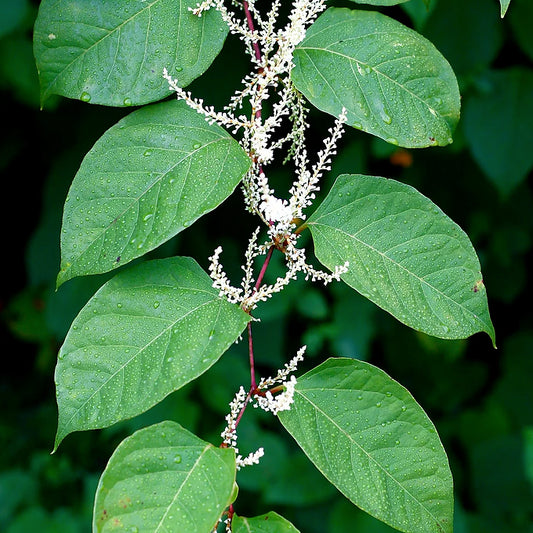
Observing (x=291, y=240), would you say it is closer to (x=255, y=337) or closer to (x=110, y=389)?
(x=110, y=389)

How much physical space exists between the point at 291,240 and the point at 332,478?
0.33 metres

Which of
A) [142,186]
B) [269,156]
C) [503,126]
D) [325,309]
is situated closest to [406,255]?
[269,156]

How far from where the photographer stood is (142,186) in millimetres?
857

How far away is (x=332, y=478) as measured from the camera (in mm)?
792

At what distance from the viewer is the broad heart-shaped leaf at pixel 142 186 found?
2.71 ft

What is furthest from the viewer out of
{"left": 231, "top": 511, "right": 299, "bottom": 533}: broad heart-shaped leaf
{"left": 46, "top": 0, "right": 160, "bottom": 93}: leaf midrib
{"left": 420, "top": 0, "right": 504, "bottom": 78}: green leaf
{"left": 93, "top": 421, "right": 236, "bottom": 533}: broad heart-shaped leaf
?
{"left": 420, "top": 0, "right": 504, "bottom": 78}: green leaf

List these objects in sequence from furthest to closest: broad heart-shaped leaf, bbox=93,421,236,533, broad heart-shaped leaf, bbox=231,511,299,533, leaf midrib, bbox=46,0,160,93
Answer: leaf midrib, bbox=46,0,160,93 → broad heart-shaped leaf, bbox=231,511,299,533 → broad heart-shaped leaf, bbox=93,421,236,533

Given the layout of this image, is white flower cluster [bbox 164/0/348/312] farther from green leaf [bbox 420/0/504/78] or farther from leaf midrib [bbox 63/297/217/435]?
green leaf [bbox 420/0/504/78]

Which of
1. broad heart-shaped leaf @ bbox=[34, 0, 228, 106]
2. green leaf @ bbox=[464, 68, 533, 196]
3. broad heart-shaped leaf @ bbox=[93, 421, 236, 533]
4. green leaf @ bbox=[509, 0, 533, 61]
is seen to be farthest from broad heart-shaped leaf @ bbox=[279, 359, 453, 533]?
green leaf @ bbox=[509, 0, 533, 61]

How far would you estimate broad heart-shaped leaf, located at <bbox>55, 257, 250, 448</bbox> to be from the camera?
2.53 feet

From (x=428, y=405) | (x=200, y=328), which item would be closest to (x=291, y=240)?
(x=200, y=328)

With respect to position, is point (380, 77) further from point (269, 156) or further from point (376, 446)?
point (376, 446)

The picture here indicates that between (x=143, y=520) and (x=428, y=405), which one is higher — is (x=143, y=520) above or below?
above

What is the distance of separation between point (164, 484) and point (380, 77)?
62 centimetres
